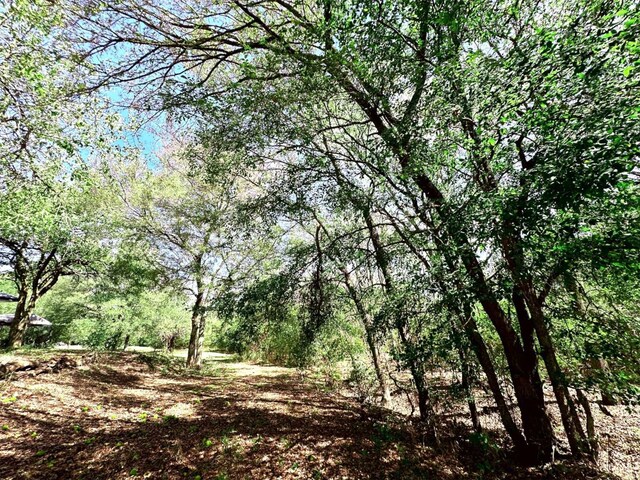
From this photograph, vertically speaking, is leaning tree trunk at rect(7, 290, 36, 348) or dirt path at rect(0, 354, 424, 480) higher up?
leaning tree trunk at rect(7, 290, 36, 348)

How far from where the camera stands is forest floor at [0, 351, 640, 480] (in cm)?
355

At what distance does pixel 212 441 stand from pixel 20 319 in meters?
12.8

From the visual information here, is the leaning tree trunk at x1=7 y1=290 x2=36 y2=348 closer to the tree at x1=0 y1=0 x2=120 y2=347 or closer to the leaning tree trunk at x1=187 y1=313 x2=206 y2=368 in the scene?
the leaning tree trunk at x1=187 y1=313 x2=206 y2=368

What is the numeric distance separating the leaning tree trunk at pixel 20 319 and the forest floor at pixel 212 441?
6.77 meters

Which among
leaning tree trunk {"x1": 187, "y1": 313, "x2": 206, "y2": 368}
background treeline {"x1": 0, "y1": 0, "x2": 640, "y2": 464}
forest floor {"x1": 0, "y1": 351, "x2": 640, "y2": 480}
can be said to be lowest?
forest floor {"x1": 0, "y1": 351, "x2": 640, "y2": 480}

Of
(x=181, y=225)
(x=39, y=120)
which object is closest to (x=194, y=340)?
(x=181, y=225)

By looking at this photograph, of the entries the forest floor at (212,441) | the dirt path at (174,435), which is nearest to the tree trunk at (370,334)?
the forest floor at (212,441)

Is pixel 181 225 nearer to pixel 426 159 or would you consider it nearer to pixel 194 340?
pixel 194 340

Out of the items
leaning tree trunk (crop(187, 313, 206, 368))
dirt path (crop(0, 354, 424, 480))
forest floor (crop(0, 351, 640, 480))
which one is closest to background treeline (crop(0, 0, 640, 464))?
forest floor (crop(0, 351, 640, 480))

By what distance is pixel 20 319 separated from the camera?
1159 centimetres

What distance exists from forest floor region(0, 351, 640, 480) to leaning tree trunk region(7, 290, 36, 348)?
6775 mm

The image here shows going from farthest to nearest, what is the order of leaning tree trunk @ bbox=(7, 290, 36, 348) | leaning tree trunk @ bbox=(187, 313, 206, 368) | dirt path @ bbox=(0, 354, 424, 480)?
leaning tree trunk @ bbox=(187, 313, 206, 368), leaning tree trunk @ bbox=(7, 290, 36, 348), dirt path @ bbox=(0, 354, 424, 480)

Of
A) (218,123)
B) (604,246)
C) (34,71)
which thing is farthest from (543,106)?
(34,71)

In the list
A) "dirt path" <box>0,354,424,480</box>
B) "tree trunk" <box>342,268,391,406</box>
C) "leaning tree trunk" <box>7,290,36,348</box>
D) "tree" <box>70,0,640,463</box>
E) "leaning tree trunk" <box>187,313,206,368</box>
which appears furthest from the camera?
"leaning tree trunk" <box>187,313,206,368</box>
